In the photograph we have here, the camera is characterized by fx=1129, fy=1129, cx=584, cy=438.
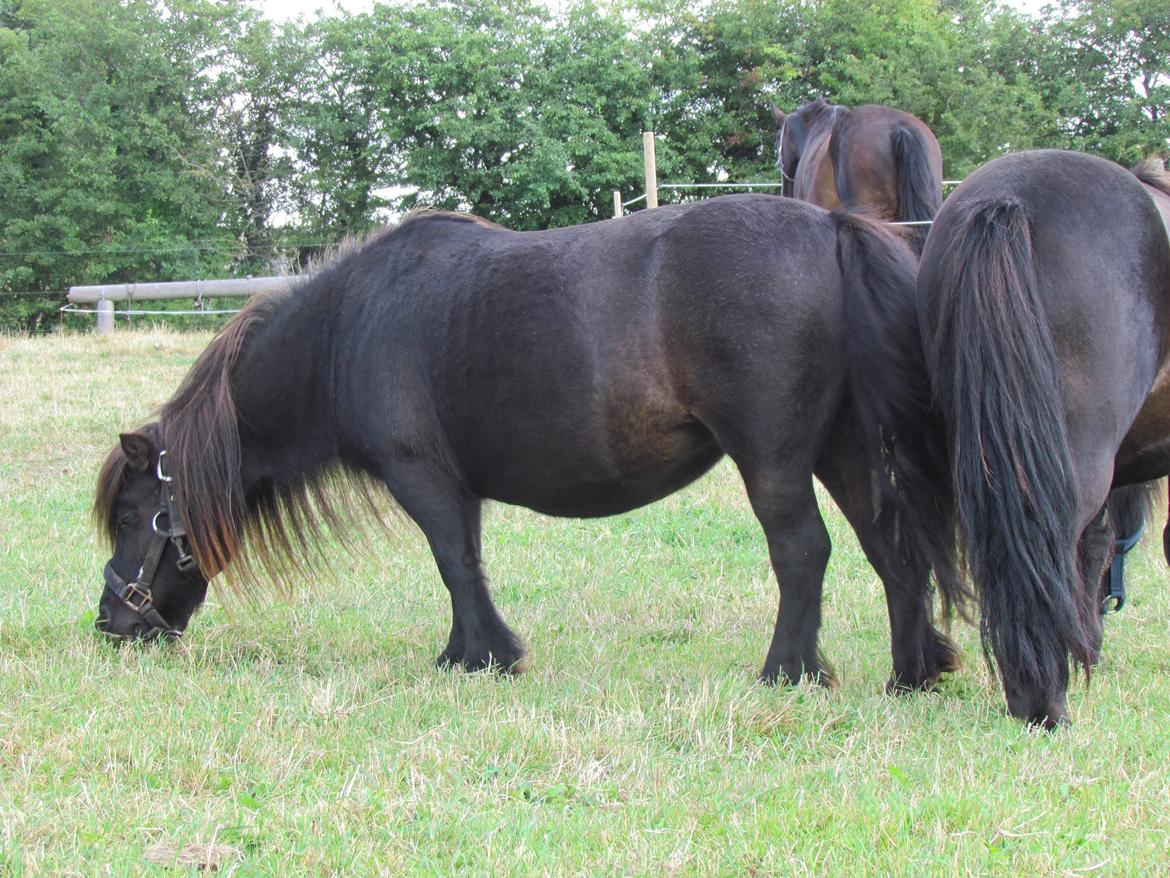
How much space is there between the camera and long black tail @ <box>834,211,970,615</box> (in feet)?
12.9

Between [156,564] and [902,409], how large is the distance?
329 cm

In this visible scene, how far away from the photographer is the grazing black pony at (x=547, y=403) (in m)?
4.04

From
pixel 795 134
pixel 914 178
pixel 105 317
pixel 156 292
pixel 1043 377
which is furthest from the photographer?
pixel 156 292

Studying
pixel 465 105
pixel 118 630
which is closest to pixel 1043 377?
pixel 118 630

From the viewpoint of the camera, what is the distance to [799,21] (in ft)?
93.0

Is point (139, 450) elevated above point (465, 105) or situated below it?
below

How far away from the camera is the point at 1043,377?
338 cm

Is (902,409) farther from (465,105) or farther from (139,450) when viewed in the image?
(465,105)

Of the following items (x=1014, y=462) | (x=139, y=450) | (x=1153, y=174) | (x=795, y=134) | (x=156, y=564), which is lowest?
(x=156, y=564)

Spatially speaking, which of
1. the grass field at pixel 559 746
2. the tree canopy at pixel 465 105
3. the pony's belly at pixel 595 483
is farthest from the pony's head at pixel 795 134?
the tree canopy at pixel 465 105

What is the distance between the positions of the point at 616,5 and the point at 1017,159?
27659mm

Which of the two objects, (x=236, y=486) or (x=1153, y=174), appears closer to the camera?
(x=1153, y=174)

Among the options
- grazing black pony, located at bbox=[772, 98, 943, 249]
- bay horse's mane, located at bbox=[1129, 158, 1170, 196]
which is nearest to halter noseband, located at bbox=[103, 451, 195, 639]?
bay horse's mane, located at bbox=[1129, 158, 1170, 196]

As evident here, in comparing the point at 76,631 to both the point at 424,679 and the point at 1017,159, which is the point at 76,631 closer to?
the point at 424,679
